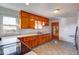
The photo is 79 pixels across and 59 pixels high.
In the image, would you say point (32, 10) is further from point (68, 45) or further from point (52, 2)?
point (68, 45)

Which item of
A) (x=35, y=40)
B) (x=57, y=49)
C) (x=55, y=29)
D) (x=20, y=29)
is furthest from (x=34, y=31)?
(x=57, y=49)

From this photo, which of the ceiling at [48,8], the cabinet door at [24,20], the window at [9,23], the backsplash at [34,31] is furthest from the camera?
the backsplash at [34,31]

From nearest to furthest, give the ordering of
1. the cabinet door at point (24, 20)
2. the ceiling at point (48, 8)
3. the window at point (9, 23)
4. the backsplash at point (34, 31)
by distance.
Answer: the ceiling at point (48, 8) → the window at point (9, 23) → the cabinet door at point (24, 20) → the backsplash at point (34, 31)

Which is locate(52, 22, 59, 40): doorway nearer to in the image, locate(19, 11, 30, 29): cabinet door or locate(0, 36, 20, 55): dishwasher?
locate(19, 11, 30, 29): cabinet door

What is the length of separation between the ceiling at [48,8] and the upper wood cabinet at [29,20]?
0.11 meters

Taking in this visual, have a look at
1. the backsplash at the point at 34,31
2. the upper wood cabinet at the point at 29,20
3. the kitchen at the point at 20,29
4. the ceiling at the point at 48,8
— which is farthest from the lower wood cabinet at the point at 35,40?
the ceiling at the point at 48,8

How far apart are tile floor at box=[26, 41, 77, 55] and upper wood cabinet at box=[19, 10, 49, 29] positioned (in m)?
0.44

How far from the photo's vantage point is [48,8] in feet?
4.88

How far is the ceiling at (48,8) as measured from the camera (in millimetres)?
1385

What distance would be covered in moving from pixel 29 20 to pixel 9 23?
48 cm

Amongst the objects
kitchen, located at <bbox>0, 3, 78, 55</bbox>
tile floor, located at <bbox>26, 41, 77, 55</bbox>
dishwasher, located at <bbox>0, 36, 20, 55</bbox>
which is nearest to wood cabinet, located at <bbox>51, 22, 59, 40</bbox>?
kitchen, located at <bbox>0, 3, 78, 55</bbox>

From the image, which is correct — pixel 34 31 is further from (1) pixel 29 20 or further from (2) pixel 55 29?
(2) pixel 55 29

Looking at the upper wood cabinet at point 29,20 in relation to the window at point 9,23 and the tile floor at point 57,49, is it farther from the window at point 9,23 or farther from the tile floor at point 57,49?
the tile floor at point 57,49

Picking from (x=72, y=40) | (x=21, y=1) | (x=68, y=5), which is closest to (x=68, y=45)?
(x=72, y=40)
